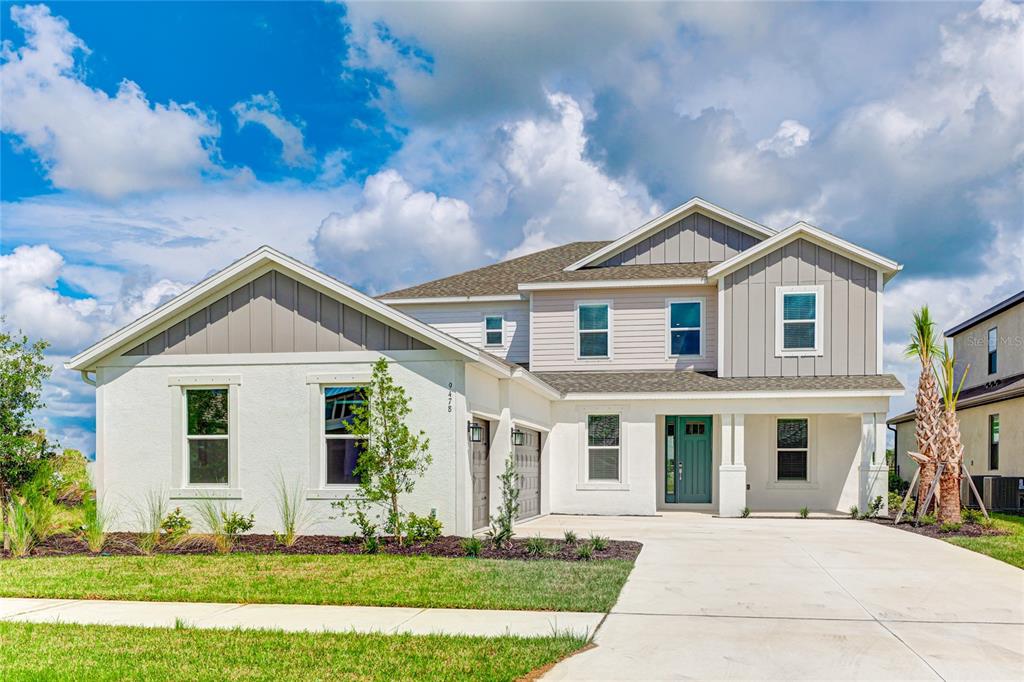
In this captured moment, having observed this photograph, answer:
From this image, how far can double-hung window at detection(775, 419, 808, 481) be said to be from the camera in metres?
21.7

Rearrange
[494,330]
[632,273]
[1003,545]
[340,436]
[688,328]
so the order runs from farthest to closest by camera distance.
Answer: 1. [494,330]
2. [632,273]
3. [688,328]
4. [340,436]
5. [1003,545]

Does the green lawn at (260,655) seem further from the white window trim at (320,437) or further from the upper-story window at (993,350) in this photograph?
the upper-story window at (993,350)

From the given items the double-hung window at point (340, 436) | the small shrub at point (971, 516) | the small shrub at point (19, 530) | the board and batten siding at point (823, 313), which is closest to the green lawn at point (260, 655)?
the small shrub at point (19, 530)

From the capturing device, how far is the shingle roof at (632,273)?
22016mm

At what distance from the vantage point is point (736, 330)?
20938 millimetres

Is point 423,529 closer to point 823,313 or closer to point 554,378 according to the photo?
point 554,378

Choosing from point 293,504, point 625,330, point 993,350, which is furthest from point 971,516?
point 293,504

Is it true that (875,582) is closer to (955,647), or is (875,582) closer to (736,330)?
(955,647)

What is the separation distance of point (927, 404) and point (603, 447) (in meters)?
6.97

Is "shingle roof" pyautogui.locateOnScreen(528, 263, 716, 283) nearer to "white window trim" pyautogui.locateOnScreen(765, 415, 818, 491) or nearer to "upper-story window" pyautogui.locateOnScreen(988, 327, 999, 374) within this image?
"white window trim" pyautogui.locateOnScreen(765, 415, 818, 491)

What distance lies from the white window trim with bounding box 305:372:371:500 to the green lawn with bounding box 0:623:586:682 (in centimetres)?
678

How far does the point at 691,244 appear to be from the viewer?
23.3 m

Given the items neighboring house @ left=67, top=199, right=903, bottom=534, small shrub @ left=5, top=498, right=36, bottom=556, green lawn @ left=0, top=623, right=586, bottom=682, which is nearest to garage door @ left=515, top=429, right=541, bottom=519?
neighboring house @ left=67, top=199, right=903, bottom=534

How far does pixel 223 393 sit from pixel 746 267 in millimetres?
11977
